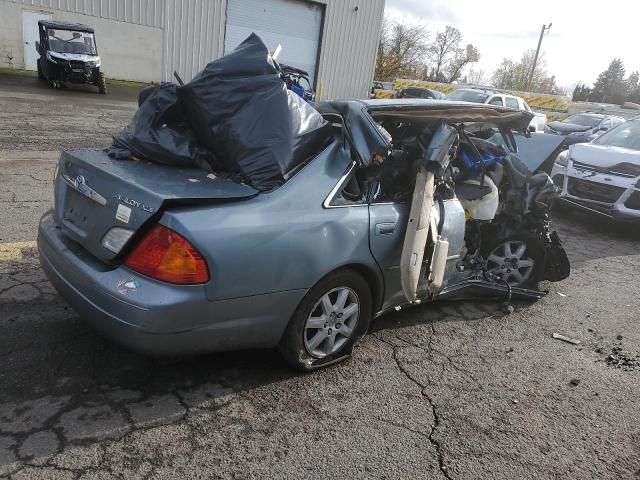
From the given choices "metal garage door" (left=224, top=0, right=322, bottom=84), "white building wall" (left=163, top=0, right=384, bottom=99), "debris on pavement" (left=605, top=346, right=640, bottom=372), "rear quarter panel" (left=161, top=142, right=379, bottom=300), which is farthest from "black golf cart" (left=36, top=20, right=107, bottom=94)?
"debris on pavement" (left=605, top=346, right=640, bottom=372)

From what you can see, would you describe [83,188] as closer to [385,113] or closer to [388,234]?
[388,234]

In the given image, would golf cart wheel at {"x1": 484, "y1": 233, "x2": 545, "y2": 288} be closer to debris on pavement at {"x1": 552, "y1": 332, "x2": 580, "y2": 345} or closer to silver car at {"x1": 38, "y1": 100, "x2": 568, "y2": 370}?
debris on pavement at {"x1": 552, "y1": 332, "x2": 580, "y2": 345}

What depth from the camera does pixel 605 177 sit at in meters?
7.82

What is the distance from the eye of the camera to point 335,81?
28672 mm

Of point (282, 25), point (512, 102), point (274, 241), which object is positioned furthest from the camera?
point (282, 25)

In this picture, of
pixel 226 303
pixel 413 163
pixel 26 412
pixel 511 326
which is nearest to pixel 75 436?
pixel 26 412

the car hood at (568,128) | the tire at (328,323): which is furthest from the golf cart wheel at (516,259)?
the car hood at (568,128)

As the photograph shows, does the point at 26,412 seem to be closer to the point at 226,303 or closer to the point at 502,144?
the point at 226,303

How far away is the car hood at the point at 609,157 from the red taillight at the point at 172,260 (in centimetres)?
729

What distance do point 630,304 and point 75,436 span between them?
490 centimetres

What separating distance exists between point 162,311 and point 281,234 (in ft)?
2.34

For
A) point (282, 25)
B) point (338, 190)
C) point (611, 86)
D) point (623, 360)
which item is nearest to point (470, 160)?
point (338, 190)

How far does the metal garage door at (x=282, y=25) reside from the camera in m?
25.2

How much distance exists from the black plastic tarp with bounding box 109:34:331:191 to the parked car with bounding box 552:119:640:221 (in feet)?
20.0
